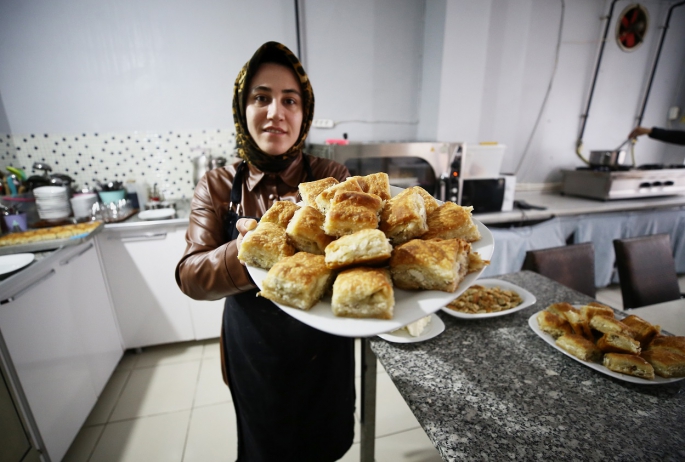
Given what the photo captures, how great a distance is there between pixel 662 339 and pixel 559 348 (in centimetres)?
33

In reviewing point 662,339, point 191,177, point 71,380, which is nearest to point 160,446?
point 71,380

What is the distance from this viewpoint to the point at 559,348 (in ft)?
3.60

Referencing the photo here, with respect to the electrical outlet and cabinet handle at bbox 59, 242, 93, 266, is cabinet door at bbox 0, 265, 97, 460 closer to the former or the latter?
cabinet handle at bbox 59, 242, 93, 266

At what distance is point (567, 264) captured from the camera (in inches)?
75.2

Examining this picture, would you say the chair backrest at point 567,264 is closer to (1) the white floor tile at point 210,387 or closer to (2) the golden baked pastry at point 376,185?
(2) the golden baked pastry at point 376,185

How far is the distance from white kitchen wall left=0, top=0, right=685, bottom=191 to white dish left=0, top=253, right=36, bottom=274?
1.42m

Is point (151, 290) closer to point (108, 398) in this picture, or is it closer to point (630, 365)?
point (108, 398)

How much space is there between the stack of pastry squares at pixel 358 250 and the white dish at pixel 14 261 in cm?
165

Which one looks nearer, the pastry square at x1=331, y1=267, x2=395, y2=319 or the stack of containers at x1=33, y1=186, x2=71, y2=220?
the pastry square at x1=331, y1=267, x2=395, y2=319

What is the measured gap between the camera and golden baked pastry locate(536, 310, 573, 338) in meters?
1.16

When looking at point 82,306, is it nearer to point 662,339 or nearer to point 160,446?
point 160,446

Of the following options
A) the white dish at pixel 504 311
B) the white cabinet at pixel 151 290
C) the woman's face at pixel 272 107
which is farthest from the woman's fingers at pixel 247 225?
the white cabinet at pixel 151 290

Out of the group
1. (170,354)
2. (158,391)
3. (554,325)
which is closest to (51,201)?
(170,354)

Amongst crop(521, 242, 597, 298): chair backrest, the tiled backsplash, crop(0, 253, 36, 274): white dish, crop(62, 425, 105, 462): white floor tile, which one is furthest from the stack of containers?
crop(521, 242, 597, 298): chair backrest
